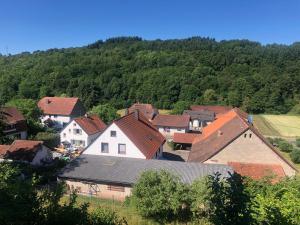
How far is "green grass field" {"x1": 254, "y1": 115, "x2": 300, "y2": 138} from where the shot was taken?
226ft

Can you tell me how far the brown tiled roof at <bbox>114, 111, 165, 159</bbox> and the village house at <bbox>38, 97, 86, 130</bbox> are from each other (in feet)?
94.4

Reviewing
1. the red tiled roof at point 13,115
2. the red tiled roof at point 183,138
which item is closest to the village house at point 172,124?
the red tiled roof at point 183,138

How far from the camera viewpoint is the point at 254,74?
10769cm

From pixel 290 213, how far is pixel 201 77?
97150mm

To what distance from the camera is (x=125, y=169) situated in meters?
28.7

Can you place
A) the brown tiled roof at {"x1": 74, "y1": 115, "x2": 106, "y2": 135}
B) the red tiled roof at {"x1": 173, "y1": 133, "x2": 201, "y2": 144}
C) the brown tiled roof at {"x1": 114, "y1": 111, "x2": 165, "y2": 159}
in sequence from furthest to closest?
the red tiled roof at {"x1": 173, "y1": 133, "x2": 201, "y2": 144}, the brown tiled roof at {"x1": 74, "y1": 115, "x2": 106, "y2": 135}, the brown tiled roof at {"x1": 114, "y1": 111, "x2": 165, "y2": 159}

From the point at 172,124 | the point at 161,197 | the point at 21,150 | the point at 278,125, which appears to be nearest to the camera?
the point at 161,197

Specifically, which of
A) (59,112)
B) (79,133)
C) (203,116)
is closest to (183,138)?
(79,133)

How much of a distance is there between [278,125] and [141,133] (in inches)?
2074

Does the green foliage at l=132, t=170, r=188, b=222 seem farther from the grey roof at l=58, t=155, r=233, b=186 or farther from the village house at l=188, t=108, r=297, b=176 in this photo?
the village house at l=188, t=108, r=297, b=176

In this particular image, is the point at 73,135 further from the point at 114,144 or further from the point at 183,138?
the point at 114,144

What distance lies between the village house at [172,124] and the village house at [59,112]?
1681 cm

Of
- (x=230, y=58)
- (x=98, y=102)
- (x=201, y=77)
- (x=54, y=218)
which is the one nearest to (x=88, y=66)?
(x=98, y=102)

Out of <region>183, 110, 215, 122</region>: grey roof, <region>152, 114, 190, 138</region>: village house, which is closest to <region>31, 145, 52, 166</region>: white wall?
<region>152, 114, 190, 138</region>: village house
